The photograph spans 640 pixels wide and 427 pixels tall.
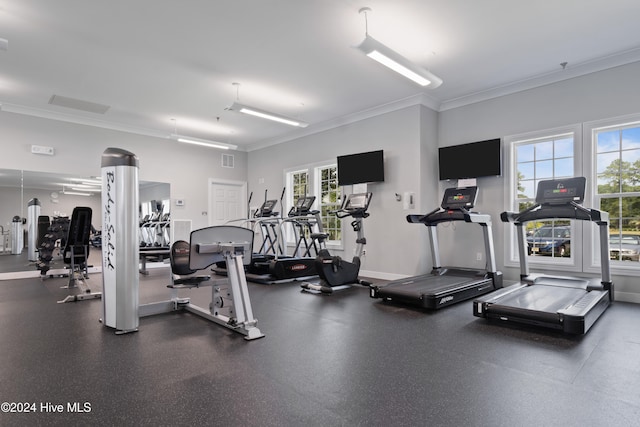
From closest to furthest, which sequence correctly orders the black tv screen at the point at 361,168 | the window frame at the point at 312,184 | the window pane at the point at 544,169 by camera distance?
the window pane at the point at 544,169 < the black tv screen at the point at 361,168 < the window frame at the point at 312,184

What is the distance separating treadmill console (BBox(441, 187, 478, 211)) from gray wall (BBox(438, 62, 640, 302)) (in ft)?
2.50

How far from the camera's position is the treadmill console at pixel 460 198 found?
5.25 m

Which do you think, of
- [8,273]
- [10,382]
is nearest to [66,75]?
[8,273]

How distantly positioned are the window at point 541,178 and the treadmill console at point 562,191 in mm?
633

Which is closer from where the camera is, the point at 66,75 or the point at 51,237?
the point at 66,75

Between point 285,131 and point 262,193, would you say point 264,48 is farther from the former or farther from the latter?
point 262,193

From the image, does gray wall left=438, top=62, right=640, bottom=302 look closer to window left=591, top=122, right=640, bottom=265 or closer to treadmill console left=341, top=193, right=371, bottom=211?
window left=591, top=122, right=640, bottom=265

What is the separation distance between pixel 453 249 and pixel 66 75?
6822mm

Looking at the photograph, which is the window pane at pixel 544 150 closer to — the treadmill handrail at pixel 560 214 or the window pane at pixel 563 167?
the window pane at pixel 563 167

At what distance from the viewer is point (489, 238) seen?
16.9ft

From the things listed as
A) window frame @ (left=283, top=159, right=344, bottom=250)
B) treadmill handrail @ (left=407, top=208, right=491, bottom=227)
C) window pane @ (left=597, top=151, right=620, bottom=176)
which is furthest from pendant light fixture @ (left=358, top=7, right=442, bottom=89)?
window frame @ (left=283, top=159, right=344, bottom=250)

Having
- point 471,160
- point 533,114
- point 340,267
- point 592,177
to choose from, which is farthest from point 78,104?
point 592,177

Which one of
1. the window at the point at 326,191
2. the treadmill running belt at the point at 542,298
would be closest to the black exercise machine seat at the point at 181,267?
the treadmill running belt at the point at 542,298

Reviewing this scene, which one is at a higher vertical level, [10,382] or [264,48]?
[264,48]
